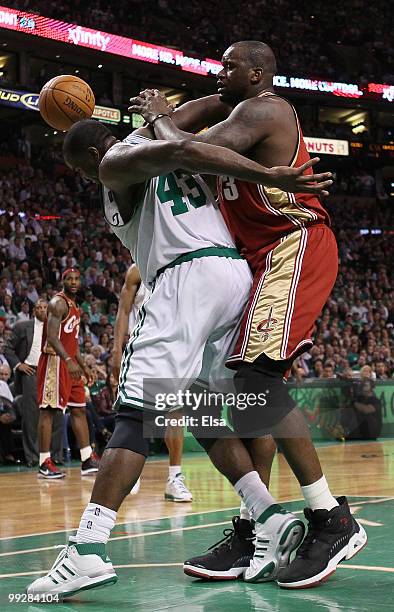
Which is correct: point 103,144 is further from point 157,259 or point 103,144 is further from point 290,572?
point 290,572

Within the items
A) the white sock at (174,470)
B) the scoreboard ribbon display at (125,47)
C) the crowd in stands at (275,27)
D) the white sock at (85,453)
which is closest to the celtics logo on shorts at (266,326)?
the white sock at (174,470)

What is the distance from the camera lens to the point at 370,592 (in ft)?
11.0

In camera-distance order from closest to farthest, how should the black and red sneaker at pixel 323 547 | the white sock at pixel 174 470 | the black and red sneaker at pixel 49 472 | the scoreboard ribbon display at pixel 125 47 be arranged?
the black and red sneaker at pixel 323 547 < the white sock at pixel 174 470 < the black and red sneaker at pixel 49 472 < the scoreboard ribbon display at pixel 125 47

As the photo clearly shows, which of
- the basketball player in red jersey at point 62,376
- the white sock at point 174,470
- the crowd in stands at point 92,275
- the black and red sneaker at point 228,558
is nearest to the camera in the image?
the black and red sneaker at point 228,558

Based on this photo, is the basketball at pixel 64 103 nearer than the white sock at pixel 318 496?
No

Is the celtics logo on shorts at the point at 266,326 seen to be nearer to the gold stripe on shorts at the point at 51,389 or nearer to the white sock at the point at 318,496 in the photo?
the white sock at the point at 318,496

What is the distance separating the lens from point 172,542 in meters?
4.72

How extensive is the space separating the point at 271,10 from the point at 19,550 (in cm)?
3263

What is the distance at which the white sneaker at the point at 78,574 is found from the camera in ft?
10.8

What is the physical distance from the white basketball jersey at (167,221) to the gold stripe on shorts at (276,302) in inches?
9.3

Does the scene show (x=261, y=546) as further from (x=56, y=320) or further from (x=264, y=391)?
(x=56, y=320)

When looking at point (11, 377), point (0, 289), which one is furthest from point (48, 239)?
point (11, 377)

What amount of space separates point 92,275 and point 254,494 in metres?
14.2

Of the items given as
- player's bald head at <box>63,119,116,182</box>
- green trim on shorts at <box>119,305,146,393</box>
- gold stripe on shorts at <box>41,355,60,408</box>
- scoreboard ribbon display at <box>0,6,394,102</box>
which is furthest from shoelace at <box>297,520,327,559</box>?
scoreboard ribbon display at <box>0,6,394,102</box>
